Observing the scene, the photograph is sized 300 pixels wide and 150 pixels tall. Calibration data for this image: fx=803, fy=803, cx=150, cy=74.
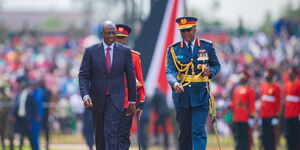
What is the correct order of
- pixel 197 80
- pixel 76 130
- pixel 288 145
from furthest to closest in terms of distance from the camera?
pixel 76 130 < pixel 288 145 < pixel 197 80

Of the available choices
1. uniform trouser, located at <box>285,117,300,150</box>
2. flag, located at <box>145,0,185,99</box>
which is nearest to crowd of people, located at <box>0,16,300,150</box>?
uniform trouser, located at <box>285,117,300,150</box>

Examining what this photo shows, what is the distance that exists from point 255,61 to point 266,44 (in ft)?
16.7

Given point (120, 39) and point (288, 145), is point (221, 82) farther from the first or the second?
point (120, 39)

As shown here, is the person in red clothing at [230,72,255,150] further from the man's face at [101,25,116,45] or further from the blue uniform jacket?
the man's face at [101,25,116,45]

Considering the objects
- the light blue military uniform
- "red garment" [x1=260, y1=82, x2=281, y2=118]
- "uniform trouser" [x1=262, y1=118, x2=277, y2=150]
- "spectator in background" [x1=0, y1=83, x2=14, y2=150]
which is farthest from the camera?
"spectator in background" [x1=0, y1=83, x2=14, y2=150]

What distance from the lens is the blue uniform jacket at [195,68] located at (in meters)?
12.7

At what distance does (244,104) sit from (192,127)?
19.6 ft

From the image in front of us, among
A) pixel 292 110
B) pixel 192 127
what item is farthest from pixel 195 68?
pixel 292 110

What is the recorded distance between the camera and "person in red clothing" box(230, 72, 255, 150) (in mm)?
18422

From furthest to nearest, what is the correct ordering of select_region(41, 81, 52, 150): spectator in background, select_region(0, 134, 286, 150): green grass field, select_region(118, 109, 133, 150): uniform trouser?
select_region(0, 134, 286, 150): green grass field, select_region(41, 81, 52, 150): spectator in background, select_region(118, 109, 133, 150): uniform trouser

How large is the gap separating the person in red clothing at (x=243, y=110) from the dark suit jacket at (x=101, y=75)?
6861mm

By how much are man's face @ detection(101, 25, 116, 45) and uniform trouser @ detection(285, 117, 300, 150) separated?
7591 millimetres

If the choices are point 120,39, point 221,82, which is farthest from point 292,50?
point 120,39

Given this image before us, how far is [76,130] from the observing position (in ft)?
92.8
